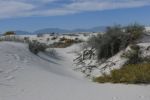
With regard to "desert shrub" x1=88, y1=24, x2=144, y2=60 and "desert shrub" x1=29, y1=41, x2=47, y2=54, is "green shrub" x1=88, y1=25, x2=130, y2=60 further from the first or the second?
"desert shrub" x1=29, y1=41, x2=47, y2=54

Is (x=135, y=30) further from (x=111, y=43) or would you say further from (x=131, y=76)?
(x=131, y=76)

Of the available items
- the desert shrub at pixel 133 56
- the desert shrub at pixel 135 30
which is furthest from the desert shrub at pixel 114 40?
the desert shrub at pixel 133 56

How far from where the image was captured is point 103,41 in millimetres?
16766

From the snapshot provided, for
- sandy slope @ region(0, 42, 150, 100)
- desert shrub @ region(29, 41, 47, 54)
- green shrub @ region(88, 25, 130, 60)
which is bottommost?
sandy slope @ region(0, 42, 150, 100)

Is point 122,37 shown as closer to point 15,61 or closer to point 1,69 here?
point 15,61

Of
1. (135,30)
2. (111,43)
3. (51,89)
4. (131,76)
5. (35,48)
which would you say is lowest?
(51,89)

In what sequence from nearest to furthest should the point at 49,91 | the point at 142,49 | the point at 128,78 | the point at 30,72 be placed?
the point at 49,91, the point at 128,78, the point at 30,72, the point at 142,49

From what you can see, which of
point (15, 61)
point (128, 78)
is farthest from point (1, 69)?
point (128, 78)

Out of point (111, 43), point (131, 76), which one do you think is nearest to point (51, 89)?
point (131, 76)

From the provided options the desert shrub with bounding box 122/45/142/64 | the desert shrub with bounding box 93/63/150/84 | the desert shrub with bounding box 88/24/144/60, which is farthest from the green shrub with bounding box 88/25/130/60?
the desert shrub with bounding box 93/63/150/84

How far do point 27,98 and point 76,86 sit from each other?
1.91 m

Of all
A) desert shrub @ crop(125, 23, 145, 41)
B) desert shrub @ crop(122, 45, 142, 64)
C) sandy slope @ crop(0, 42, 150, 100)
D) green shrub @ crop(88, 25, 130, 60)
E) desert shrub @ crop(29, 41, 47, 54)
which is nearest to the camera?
sandy slope @ crop(0, 42, 150, 100)

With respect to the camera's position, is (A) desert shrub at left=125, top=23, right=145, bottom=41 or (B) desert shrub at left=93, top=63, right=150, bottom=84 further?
(A) desert shrub at left=125, top=23, right=145, bottom=41

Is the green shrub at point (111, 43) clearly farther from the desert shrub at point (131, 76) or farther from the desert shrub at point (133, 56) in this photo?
the desert shrub at point (131, 76)
